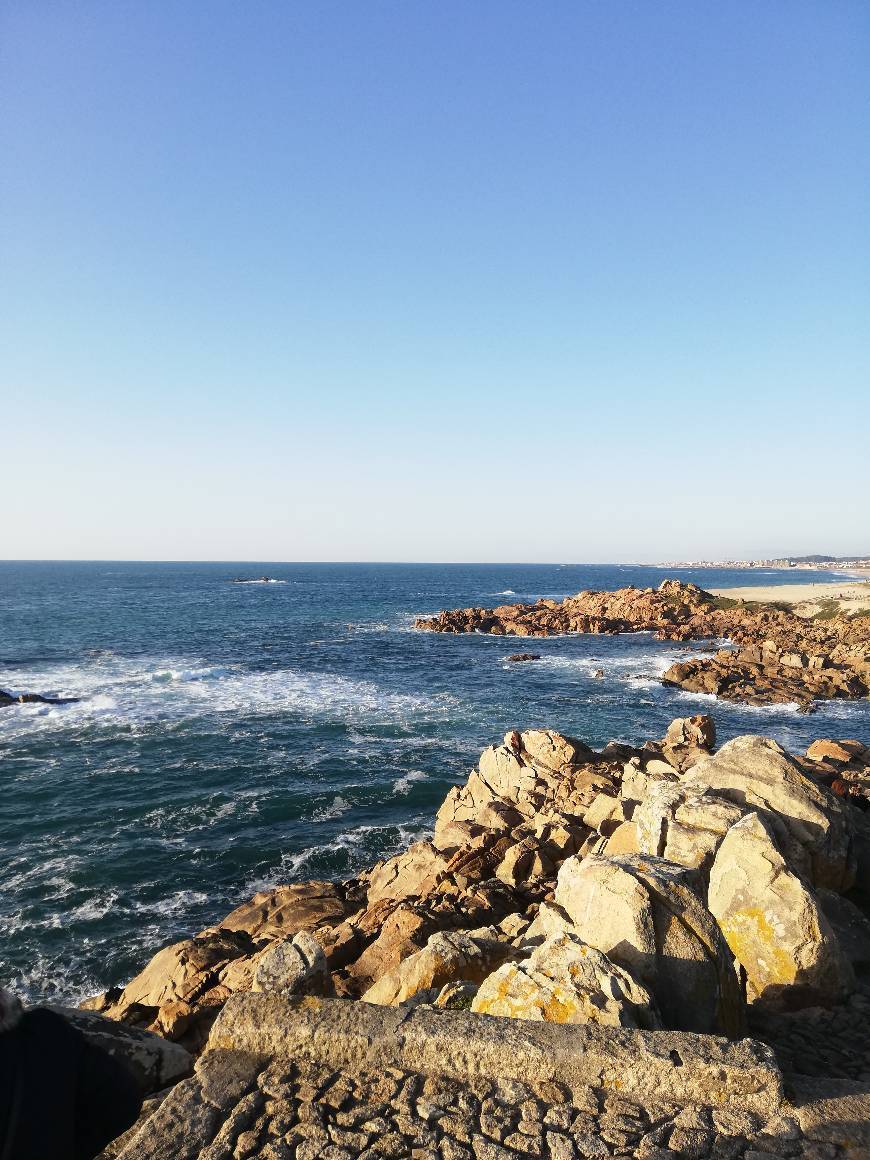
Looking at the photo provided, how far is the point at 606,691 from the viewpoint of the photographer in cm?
3966

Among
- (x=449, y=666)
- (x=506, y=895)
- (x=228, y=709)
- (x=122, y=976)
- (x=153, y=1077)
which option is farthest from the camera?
(x=449, y=666)

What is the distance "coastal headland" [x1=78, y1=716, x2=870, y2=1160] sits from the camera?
15.7ft

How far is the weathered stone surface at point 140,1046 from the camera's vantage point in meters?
4.29

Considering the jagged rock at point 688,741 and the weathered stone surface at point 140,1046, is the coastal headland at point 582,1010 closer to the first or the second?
the weathered stone surface at point 140,1046

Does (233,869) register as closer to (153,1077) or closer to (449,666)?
(153,1077)

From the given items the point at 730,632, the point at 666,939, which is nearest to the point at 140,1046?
the point at 666,939

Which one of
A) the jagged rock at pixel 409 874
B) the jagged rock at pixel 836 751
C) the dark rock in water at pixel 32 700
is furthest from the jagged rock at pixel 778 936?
the dark rock in water at pixel 32 700

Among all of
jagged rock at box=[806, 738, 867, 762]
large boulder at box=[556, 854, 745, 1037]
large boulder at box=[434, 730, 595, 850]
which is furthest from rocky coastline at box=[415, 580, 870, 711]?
large boulder at box=[556, 854, 745, 1037]

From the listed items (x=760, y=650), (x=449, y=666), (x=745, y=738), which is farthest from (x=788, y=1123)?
(x=760, y=650)

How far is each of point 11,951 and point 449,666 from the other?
34659mm

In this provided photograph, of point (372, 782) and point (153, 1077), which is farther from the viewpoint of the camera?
point (372, 782)

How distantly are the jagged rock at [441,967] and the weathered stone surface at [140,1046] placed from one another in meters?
3.09

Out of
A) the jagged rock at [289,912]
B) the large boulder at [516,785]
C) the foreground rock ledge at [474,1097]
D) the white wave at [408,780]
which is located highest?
the foreground rock ledge at [474,1097]

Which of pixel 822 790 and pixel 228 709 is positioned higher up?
pixel 822 790
